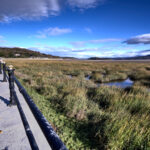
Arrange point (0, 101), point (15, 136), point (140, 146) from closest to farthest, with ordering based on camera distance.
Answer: point (15, 136) < point (140, 146) < point (0, 101)

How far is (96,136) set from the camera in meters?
3.07

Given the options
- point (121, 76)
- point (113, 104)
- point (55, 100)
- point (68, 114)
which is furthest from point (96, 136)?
point (121, 76)

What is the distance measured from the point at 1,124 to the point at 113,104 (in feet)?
13.8

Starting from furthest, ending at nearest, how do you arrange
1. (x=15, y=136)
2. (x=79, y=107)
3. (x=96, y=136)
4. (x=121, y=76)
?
1. (x=121, y=76)
2. (x=79, y=107)
3. (x=96, y=136)
4. (x=15, y=136)

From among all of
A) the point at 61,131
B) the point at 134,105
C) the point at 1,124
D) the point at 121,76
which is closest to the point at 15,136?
the point at 1,124

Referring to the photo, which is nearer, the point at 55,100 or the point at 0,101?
the point at 0,101

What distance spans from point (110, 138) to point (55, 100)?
3130 mm

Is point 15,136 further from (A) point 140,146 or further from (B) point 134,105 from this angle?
(B) point 134,105

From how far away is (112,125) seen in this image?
3.15 metres

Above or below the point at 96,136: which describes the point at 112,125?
above

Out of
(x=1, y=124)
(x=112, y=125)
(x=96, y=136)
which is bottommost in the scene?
(x=96, y=136)

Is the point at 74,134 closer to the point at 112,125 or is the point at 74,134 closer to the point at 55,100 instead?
the point at 112,125

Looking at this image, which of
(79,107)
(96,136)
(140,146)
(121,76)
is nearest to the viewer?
(140,146)

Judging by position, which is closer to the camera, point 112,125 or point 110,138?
point 110,138
